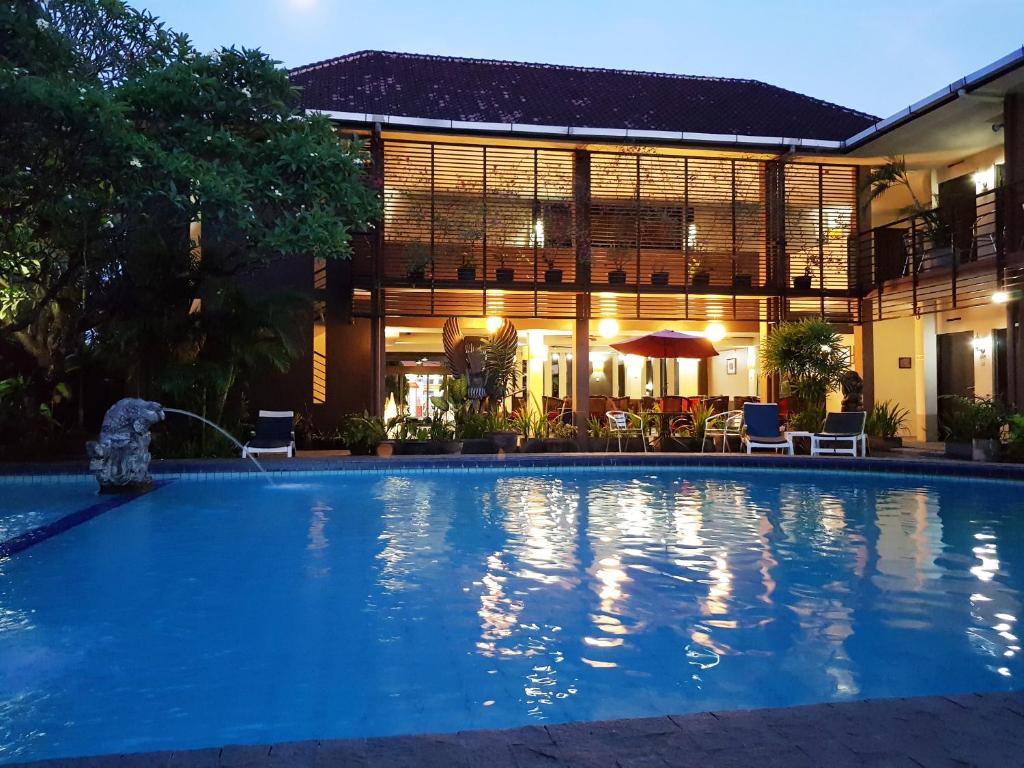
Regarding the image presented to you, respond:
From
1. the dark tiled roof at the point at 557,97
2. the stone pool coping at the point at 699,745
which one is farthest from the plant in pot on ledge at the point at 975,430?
the stone pool coping at the point at 699,745

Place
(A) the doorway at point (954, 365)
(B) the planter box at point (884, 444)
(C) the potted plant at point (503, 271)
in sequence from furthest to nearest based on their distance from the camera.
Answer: (A) the doorway at point (954, 365) → (C) the potted plant at point (503, 271) → (B) the planter box at point (884, 444)

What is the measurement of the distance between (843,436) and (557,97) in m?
8.83

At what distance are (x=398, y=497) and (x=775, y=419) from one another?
262 inches

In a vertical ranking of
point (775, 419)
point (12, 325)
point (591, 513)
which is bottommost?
point (591, 513)

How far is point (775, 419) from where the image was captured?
13227 millimetres

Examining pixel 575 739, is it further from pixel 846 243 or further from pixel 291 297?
pixel 846 243

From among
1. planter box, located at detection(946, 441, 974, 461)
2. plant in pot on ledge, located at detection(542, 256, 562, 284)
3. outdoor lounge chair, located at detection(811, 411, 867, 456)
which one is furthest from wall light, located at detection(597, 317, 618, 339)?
planter box, located at detection(946, 441, 974, 461)

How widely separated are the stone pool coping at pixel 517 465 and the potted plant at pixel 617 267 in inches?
161

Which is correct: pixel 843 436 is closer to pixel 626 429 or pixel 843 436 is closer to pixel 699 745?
pixel 626 429

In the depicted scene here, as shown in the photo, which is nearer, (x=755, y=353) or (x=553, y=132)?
(x=553, y=132)

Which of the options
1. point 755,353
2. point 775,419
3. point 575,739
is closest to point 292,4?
point 755,353

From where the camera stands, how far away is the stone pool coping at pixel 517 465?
10.5 m

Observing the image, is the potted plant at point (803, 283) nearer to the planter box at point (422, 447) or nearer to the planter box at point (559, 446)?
the planter box at point (559, 446)

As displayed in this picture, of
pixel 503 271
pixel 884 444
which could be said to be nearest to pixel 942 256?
pixel 884 444
